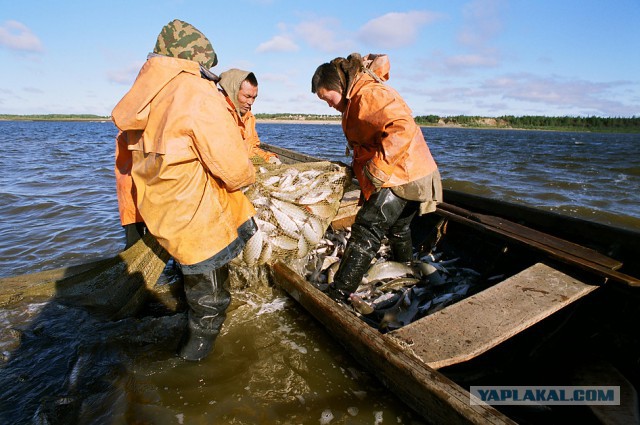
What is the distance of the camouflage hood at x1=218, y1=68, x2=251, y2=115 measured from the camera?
5117 mm

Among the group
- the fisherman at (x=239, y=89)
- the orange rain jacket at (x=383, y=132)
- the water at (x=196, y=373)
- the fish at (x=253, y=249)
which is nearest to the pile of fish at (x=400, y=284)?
the water at (x=196, y=373)

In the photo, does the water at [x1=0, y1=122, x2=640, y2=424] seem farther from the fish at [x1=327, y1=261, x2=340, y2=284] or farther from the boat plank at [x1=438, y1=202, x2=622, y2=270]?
the boat plank at [x1=438, y1=202, x2=622, y2=270]

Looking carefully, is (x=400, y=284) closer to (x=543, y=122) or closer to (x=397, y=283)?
(x=397, y=283)

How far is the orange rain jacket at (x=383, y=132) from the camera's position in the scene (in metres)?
3.31

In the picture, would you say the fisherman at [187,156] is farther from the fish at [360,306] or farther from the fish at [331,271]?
the fish at [331,271]

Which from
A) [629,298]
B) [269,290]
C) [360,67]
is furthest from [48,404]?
[629,298]

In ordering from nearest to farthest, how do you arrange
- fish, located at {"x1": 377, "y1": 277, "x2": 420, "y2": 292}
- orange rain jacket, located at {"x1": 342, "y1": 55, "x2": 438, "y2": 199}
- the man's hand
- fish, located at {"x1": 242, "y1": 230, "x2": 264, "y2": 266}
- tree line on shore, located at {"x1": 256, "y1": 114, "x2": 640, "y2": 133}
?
orange rain jacket, located at {"x1": 342, "y1": 55, "x2": 438, "y2": 199}
the man's hand
fish, located at {"x1": 242, "y1": 230, "x2": 264, "y2": 266}
fish, located at {"x1": 377, "y1": 277, "x2": 420, "y2": 292}
tree line on shore, located at {"x1": 256, "y1": 114, "x2": 640, "y2": 133}

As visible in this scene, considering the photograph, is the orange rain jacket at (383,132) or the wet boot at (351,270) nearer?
the orange rain jacket at (383,132)

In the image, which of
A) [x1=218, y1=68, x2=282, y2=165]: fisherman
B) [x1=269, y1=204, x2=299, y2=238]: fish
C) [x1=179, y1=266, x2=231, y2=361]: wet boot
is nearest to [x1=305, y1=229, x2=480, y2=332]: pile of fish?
[x1=269, y1=204, x2=299, y2=238]: fish

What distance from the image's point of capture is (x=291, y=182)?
412 centimetres

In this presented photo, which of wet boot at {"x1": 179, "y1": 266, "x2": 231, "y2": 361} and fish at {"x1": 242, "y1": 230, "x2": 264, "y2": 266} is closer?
wet boot at {"x1": 179, "y1": 266, "x2": 231, "y2": 361}

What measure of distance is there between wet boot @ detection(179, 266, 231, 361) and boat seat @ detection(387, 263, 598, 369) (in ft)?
4.64

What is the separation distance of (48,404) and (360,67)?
3893 mm

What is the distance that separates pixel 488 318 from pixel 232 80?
14.7 feet
